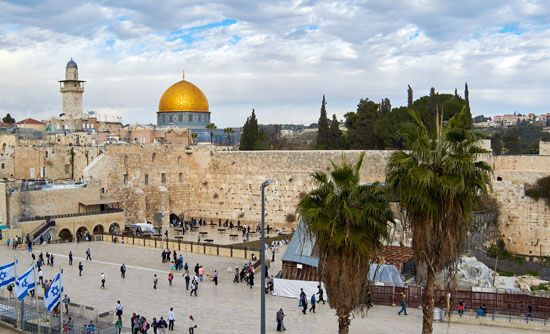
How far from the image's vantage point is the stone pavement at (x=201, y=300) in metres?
16.6

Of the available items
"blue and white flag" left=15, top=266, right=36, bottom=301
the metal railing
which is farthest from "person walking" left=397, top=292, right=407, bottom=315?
the metal railing

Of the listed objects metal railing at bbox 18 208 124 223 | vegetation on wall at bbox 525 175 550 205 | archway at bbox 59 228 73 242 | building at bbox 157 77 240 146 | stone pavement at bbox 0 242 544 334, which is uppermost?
building at bbox 157 77 240 146

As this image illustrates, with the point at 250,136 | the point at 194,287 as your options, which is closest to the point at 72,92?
the point at 250,136

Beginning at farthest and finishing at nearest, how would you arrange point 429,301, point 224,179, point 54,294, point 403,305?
point 224,179
point 403,305
point 54,294
point 429,301

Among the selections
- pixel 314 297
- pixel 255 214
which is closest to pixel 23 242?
pixel 255 214

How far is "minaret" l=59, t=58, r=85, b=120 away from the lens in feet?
166

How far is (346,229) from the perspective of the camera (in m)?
10.2

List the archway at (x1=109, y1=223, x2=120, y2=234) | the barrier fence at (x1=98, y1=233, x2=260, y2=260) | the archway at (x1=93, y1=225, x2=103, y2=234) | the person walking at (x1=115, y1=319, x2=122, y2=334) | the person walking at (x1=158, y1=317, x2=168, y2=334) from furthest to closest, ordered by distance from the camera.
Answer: the archway at (x1=109, y1=223, x2=120, y2=234), the archway at (x1=93, y1=225, x2=103, y2=234), the barrier fence at (x1=98, y1=233, x2=260, y2=260), the person walking at (x1=158, y1=317, x2=168, y2=334), the person walking at (x1=115, y1=319, x2=122, y2=334)

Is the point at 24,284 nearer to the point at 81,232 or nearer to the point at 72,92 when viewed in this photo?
the point at 81,232

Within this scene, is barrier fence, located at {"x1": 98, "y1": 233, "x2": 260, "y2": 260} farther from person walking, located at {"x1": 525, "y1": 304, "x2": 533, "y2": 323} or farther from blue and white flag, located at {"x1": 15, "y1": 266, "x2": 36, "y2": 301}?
person walking, located at {"x1": 525, "y1": 304, "x2": 533, "y2": 323}

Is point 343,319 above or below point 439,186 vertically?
below

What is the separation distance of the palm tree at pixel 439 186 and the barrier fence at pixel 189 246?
16.5 m

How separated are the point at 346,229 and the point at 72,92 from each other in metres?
45.1

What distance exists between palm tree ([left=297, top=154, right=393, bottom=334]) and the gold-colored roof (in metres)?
44.4
